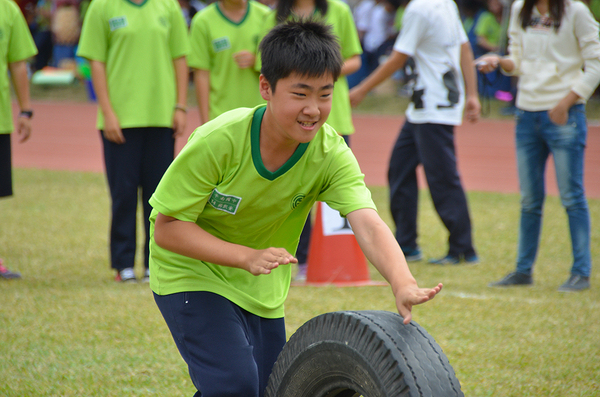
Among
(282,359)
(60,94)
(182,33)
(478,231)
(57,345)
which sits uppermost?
(182,33)

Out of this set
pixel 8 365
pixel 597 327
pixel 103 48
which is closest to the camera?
pixel 8 365

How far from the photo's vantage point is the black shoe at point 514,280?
15.4ft

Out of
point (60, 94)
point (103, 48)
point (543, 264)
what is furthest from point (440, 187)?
point (60, 94)

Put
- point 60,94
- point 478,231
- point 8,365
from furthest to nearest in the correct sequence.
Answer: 1. point 60,94
2. point 478,231
3. point 8,365

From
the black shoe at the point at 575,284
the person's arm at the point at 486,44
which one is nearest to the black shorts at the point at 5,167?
the black shoe at the point at 575,284

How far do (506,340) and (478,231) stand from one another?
109 inches

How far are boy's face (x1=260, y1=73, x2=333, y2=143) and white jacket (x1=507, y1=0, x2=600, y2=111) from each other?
104 inches

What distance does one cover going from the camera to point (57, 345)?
11.8ft

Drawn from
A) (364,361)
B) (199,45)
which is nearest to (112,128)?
(199,45)

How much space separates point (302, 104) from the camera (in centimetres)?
224

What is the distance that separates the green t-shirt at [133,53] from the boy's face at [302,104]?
254cm

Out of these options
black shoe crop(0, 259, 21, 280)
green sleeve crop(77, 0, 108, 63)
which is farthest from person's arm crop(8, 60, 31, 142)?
black shoe crop(0, 259, 21, 280)

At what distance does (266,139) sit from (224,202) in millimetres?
257

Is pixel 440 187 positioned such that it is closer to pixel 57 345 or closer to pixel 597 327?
pixel 597 327
